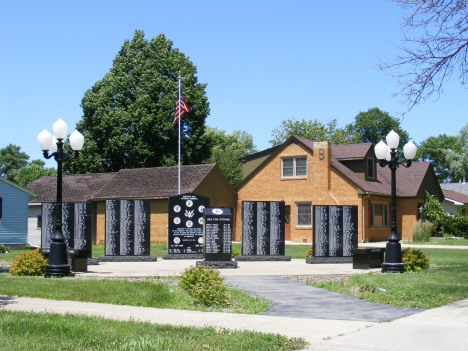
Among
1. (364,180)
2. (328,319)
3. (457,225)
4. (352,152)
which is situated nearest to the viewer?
(328,319)

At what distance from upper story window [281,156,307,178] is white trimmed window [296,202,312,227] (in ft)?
6.55

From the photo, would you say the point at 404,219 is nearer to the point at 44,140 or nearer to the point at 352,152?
the point at 352,152

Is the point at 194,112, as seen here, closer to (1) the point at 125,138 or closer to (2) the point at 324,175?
(1) the point at 125,138

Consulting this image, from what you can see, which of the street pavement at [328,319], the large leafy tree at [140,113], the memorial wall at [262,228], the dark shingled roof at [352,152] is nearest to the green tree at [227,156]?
A: the large leafy tree at [140,113]

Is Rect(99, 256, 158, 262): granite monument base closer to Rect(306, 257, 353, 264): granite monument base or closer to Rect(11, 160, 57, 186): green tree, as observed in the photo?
Rect(306, 257, 353, 264): granite monument base

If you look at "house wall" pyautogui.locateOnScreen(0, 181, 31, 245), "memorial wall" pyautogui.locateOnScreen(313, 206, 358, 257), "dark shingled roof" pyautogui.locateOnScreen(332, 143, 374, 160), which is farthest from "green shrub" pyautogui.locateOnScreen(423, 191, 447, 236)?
"house wall" pyautogui.locateOnScreen(0, 181, 31, 245)

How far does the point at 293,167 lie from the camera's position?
37.2 meters

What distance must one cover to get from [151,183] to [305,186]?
10.3m

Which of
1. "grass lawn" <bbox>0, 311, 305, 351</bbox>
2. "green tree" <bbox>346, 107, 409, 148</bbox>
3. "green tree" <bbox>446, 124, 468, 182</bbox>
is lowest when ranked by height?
"grass lawn" <bbox>0, 311, 305, 351</bbox>

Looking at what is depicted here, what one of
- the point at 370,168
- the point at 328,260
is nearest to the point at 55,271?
the point at 328,260

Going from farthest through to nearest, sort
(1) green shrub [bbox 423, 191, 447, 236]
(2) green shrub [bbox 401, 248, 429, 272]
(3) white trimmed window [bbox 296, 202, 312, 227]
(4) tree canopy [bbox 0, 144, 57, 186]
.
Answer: (4) tree canopy [bbox 0, 144, 57, 186]
(1) green shrub [bbox 423, 191, 447, 236]
(3) white trimmed window [bbox 296, 202, 312, 227]
(2) green shrub [bbox 401, 248, 429, 272]

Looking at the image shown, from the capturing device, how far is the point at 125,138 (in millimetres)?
47594

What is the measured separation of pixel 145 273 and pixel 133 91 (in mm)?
35302

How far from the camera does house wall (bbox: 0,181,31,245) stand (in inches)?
1344
